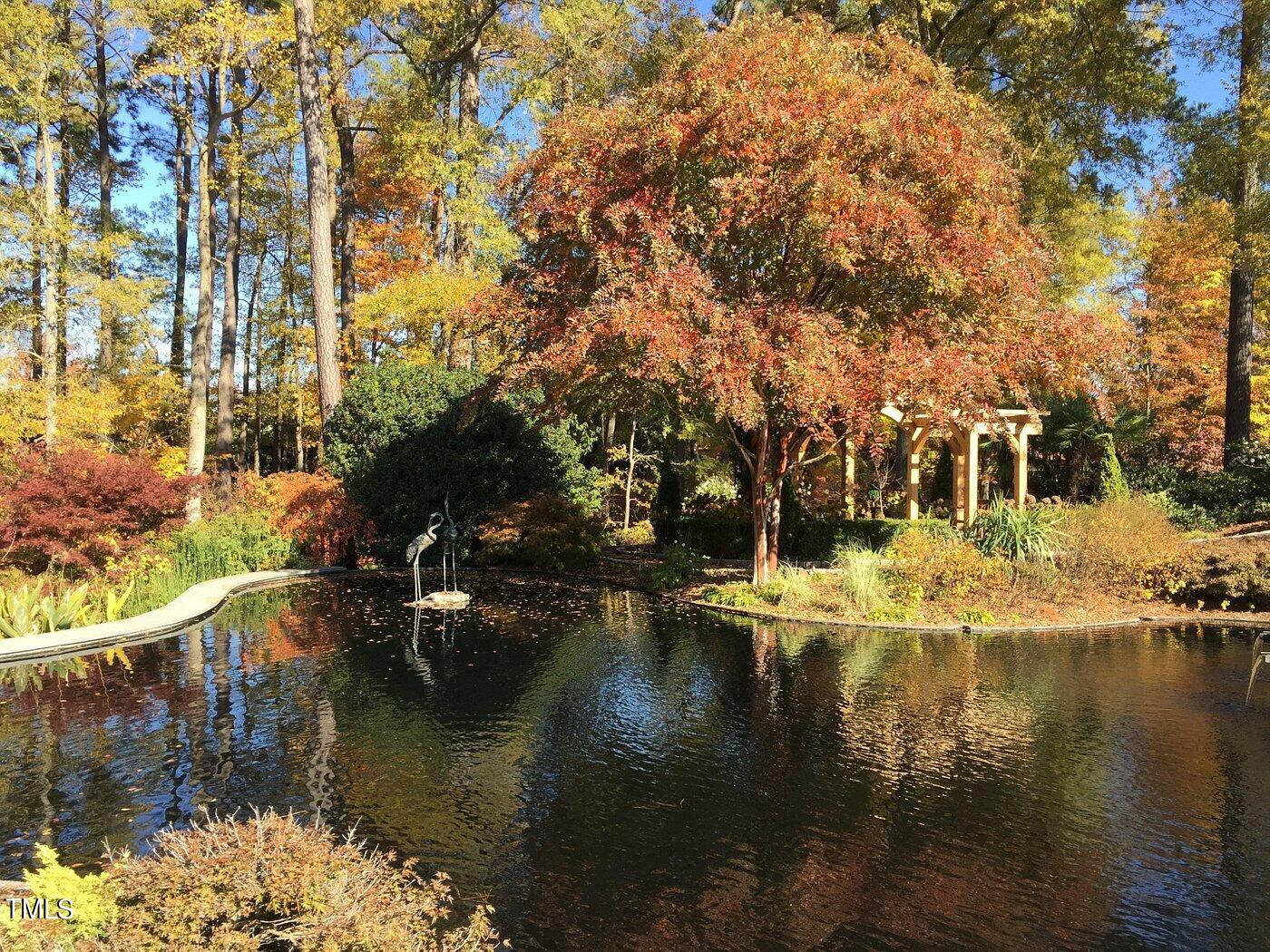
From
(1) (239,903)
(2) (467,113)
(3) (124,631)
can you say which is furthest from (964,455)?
(1) (239,903)

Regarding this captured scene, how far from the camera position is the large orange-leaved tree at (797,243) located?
32.1 ft

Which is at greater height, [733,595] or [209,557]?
[209,557]

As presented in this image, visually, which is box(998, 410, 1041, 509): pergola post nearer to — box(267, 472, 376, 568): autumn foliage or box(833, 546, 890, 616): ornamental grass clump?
box(833, 546, 890, 616): ornamental grass clump

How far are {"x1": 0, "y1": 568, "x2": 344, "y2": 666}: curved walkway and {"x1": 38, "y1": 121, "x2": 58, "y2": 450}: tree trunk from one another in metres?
6.28

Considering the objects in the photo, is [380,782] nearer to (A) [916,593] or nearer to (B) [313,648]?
(B) [313,648]

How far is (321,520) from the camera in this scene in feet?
51.1

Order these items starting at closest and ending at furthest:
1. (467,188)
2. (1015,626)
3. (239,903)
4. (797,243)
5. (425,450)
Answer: (239,903) → (797,243) → (1015,626) → (425,450) → (467,188)

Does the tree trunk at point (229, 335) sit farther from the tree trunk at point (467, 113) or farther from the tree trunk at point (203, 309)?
the tree trunk at point (467, 113)

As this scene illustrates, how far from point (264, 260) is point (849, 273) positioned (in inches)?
1083

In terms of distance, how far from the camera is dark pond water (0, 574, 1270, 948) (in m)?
3.99

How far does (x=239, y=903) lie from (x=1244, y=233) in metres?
19.3

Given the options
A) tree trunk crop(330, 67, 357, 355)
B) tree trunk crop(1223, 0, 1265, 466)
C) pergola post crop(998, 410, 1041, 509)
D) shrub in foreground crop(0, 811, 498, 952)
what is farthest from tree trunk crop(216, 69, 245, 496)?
tree trunk crop(1223, 0, 1265, 466)

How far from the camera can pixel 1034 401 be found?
19.8 meters

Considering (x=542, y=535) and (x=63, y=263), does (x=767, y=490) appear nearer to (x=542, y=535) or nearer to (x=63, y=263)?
(x=542, y=535)
